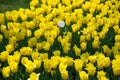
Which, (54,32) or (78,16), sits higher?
(78,16)

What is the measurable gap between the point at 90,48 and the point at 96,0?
223 cm

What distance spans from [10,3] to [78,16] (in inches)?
119

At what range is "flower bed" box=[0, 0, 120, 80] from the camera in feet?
16.9

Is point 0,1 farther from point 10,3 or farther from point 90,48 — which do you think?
point 90,48

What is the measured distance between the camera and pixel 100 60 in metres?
5.15

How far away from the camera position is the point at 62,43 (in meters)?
5.88

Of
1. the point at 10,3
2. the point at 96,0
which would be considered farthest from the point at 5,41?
the point at 10,3

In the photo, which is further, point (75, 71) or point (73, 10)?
point (73, 10)

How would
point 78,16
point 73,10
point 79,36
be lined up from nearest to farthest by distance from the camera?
point 79,36, point 78,16, point 73,10

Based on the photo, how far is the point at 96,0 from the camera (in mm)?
8008

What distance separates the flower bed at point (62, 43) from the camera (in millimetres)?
5145

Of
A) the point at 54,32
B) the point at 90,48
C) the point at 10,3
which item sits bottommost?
the point at 90,48

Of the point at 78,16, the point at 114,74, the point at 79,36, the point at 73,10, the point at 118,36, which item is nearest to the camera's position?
the point at 114,74

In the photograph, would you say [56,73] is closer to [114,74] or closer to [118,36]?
[114,74]
